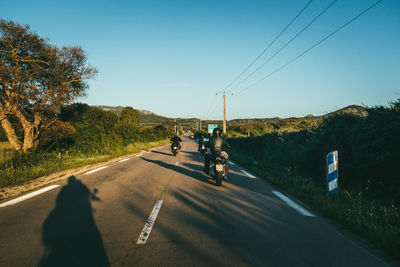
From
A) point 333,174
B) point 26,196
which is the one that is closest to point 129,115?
point 26,196

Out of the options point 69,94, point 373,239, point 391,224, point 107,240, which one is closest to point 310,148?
point 391,224

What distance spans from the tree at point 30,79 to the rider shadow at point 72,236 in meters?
9.52

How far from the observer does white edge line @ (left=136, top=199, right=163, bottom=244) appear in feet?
10.9

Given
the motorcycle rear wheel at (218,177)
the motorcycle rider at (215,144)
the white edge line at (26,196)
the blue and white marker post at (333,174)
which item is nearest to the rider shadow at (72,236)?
the white edge line at (26,196)

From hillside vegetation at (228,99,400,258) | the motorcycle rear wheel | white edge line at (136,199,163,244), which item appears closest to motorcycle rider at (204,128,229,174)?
the motorcycle rear wheel

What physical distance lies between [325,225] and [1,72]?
48.0ft

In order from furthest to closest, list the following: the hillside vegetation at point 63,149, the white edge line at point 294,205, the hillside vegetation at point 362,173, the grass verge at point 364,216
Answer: the hillside vegetation at point 63,149 < the white edge line at point 294,205 < the hillside vegetation at point 362,173 < the grass verge at point 364,216

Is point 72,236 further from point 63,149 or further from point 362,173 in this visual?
point 63,149

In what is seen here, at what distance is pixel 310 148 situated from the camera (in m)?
8.99

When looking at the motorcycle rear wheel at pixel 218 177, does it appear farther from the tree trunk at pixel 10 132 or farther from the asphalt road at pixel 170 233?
the tree trunk at pixel 10 132

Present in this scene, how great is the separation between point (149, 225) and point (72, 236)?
120 cm

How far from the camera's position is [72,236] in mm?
3381

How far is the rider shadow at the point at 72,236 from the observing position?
8.97 ft

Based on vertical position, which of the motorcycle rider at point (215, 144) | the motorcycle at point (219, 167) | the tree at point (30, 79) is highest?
the tree at point (30, 79)
